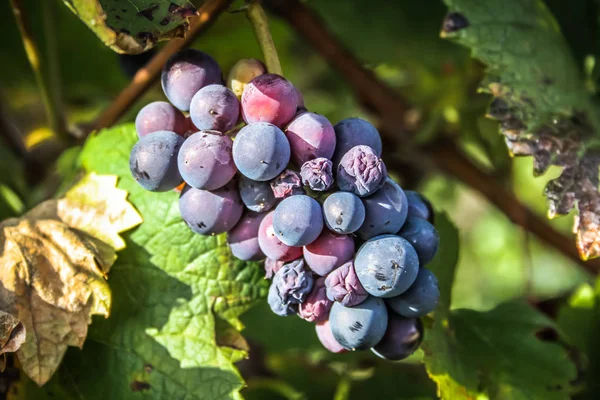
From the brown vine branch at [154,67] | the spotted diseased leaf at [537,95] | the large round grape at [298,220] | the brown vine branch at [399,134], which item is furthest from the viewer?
the brown vine branch at [399,134]

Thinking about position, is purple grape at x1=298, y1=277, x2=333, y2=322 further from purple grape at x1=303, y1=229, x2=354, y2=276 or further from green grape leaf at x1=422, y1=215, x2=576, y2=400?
green grape leaf at x1=422, y1=215, x2=576, y2=400

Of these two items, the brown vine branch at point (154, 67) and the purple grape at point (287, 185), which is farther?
the brown vine branch at point (154, 67)

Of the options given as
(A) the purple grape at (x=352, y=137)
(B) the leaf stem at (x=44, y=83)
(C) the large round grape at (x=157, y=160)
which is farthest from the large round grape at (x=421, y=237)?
(B) the leaf stem at (x=44, y=83)

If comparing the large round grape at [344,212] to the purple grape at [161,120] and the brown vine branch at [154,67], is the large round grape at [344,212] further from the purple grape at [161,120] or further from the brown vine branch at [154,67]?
the brown vine branch at [154,67]

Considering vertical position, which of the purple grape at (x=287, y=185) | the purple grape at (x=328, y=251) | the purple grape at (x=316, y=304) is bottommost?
the purple grape at (x=316, y=304)

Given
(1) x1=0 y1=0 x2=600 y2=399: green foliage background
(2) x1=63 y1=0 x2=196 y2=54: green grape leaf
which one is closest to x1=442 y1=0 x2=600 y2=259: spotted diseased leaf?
(1) x1=0 y1=0 x2=600 y2=399: green foliage background

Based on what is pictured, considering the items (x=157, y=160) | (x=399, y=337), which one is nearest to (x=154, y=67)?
(x=157, y=160)

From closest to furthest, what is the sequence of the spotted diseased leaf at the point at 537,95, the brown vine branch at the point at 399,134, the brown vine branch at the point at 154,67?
the brown vine branch at the point at 154,67 < the spotted diseased leaf at the point at 537,95 < the brown vine branch at the point at 399,134

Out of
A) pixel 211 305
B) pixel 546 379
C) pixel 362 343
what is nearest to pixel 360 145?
pixel 362 343
